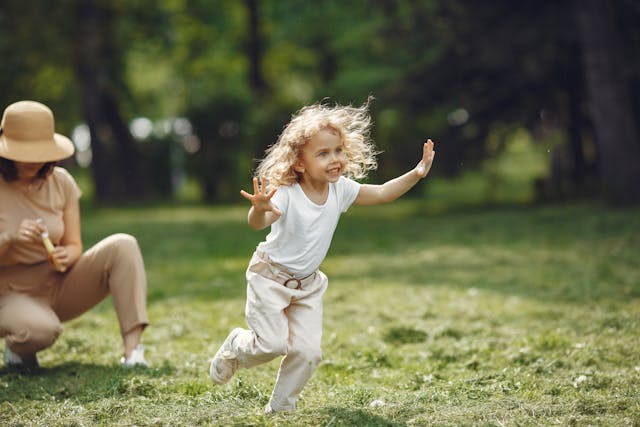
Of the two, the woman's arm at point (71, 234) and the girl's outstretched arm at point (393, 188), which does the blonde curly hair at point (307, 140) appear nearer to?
the girl's outstretched arm at point (393, 188)

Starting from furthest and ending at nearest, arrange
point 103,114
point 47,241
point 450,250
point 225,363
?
point 103,114 → point 450,250 → point 47,241 → point 225,363

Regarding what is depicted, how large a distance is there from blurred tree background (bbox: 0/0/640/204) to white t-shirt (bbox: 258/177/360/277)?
11.8 m

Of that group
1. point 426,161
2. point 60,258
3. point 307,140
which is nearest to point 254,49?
point 60,258

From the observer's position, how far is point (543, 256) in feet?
34.3

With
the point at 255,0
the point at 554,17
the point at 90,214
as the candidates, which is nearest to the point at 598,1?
the point at 554,17

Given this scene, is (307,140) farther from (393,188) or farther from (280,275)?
(280,275)

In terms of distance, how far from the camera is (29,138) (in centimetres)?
545

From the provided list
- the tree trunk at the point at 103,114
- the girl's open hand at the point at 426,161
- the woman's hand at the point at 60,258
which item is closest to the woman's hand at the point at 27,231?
the woman's hand at the point at 60,258

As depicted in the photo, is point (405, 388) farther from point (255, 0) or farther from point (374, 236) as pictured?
point (255, 0)

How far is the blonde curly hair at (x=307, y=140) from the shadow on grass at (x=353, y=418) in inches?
45.3

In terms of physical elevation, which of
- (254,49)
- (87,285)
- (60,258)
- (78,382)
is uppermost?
(254,49)

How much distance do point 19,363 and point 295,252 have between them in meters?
2.27

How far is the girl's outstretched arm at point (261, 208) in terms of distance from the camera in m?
3.99

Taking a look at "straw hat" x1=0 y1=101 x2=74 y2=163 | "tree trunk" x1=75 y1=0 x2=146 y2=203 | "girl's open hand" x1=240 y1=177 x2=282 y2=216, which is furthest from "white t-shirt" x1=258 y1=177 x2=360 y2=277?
"tree trunk" x1=75 y1=0 x2=146 y2=203
